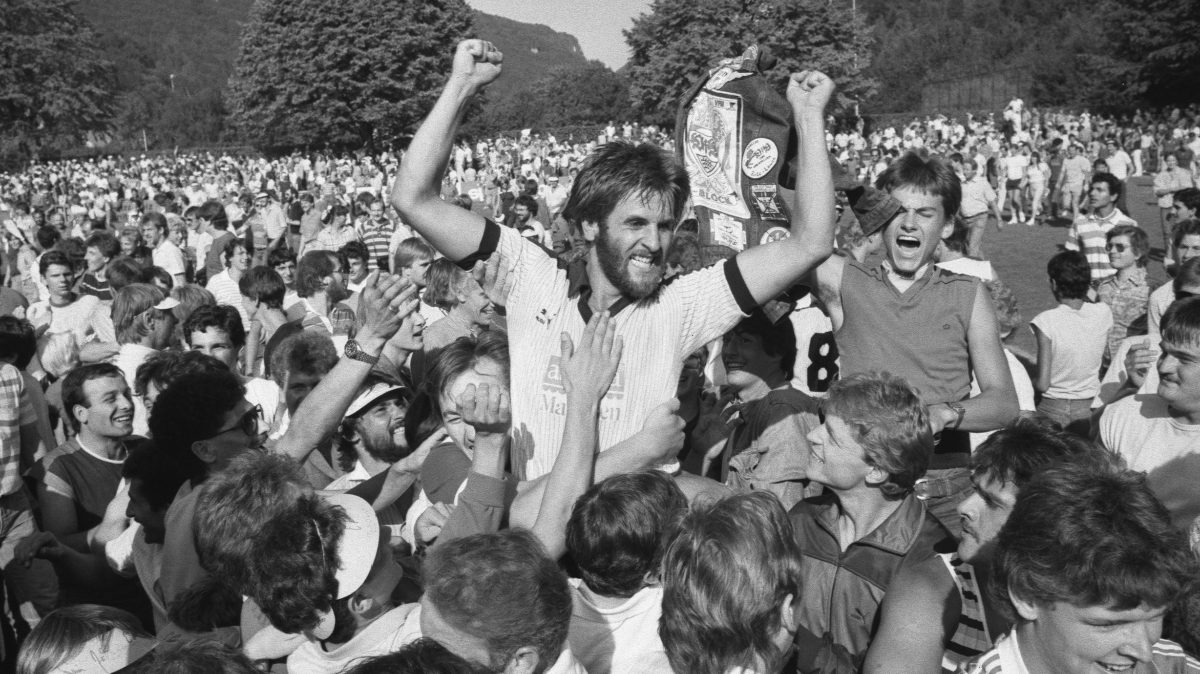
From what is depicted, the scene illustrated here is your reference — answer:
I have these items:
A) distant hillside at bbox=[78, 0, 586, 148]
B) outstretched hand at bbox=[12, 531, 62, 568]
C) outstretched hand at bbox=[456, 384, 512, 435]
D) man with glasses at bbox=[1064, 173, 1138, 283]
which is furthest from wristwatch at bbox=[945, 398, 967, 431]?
distant hillside at bbox=[78, 0, 586, 148]

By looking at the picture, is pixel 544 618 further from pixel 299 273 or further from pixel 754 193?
pixel 299 273

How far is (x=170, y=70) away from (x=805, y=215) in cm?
18348

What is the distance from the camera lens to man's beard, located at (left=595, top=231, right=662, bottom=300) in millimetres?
3055

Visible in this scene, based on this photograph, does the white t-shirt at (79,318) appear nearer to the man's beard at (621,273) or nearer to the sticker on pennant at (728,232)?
the sticker on pennant at (728,232)

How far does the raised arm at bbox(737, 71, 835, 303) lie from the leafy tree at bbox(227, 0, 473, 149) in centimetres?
5844

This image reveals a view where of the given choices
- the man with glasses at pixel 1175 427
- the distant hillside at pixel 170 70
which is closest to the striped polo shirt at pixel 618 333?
the man with glasses at pixel 1175 427

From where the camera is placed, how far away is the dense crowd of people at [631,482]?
2312mm

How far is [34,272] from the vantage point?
1080cm

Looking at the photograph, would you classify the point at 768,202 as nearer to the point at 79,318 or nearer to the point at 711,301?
the point at 711,301

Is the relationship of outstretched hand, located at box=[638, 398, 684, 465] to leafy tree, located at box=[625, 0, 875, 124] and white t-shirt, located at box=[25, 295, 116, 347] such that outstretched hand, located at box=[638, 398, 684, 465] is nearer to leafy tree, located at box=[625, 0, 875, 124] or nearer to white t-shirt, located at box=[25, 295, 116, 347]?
white t-shirt, located at box=[25, 295, 116, 347]

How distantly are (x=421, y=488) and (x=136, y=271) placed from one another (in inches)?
222

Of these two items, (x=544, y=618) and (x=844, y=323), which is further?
(x=844, y=323)

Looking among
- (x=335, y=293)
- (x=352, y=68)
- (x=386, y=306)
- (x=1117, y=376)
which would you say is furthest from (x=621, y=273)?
(x=352, y=68)

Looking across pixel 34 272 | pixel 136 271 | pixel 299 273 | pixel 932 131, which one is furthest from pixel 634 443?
pixel 932 131
